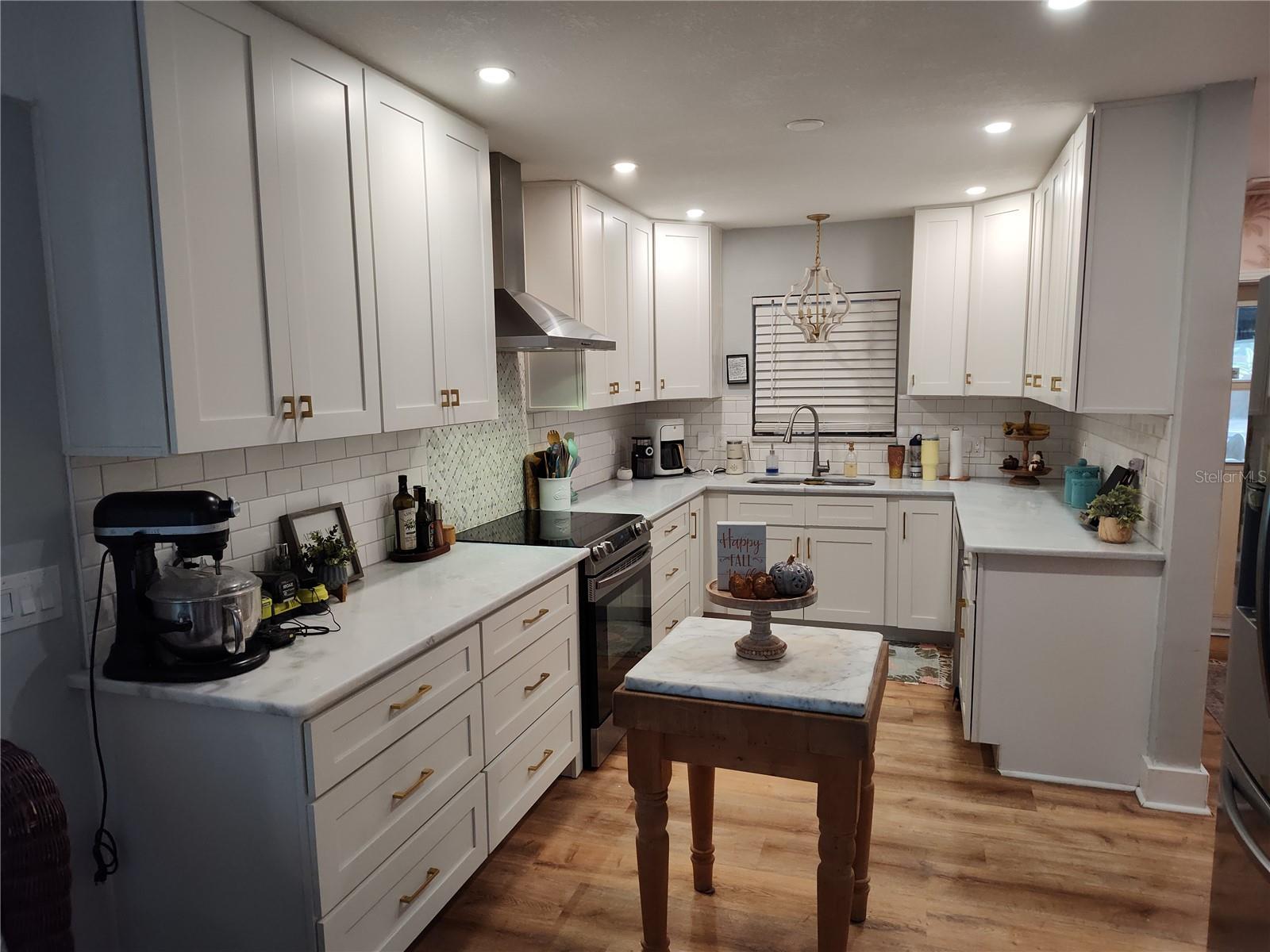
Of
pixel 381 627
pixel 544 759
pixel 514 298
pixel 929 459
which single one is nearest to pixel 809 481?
pixel 929 459

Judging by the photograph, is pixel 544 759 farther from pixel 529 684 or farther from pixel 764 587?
pixel 764 587

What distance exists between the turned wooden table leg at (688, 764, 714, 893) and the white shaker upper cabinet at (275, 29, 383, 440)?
1470 millimetres

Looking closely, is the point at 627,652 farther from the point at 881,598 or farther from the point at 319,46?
the point at 319,46

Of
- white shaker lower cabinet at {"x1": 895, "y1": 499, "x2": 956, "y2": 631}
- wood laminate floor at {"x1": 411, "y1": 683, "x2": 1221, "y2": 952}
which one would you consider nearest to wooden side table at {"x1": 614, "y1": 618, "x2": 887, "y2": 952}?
wood laminate floor at {"x1": 411, "y1": 683, "x2": 1221, "y2": 952}

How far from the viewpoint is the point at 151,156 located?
5.76 feet

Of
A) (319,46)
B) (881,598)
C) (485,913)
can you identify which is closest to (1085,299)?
(881,598)

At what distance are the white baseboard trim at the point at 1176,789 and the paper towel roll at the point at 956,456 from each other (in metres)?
2.21

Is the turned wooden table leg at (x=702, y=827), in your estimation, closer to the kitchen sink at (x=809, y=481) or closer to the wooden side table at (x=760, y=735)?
the wooden side table at (x=760, y=735)

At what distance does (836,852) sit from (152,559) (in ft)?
5.72

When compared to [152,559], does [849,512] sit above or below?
below

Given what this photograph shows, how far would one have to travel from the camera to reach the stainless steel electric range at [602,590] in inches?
126

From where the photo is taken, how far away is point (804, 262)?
5309mm

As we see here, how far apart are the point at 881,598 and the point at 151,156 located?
411cm

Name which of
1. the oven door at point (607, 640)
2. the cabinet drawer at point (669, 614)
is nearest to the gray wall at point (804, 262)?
the cabinet drawer at point (669, 614)
